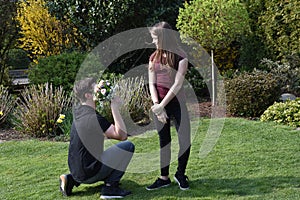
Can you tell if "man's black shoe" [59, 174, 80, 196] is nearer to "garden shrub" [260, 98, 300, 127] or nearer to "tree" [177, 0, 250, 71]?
"garden shrub" [260, 98, 300, 127]

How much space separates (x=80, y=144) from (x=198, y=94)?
5.79 m

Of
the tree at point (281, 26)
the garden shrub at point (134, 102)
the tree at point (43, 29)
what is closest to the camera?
the garden shrub at point (134, 102)

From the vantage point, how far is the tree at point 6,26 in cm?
1045

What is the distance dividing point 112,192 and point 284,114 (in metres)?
3.65

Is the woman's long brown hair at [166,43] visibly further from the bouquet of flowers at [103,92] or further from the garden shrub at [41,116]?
the garden shrub at [41,116]

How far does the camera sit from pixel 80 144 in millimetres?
4270

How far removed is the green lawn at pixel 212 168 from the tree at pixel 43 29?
4703mm

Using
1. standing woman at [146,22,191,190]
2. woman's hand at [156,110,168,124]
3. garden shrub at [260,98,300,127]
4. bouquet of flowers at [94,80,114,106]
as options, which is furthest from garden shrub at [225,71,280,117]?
bouquet of flowers at [94,80,114,106]

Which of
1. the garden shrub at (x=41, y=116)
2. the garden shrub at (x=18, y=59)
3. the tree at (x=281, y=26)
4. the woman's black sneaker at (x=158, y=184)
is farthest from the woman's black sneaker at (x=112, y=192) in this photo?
the garden shrub at (x=18, y=59)

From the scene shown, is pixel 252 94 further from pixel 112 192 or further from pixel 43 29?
pixel 43 29

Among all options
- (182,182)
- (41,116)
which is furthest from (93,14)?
(182,182)

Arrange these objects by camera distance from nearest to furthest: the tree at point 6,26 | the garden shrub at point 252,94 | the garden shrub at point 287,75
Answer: the garden shrub at point 252,94, the garden shrub at point 287,75, the tree at point 6,26

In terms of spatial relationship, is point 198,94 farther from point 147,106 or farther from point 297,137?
point 297,137

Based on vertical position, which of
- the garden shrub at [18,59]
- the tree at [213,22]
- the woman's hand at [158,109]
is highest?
the tree at [213,22]
